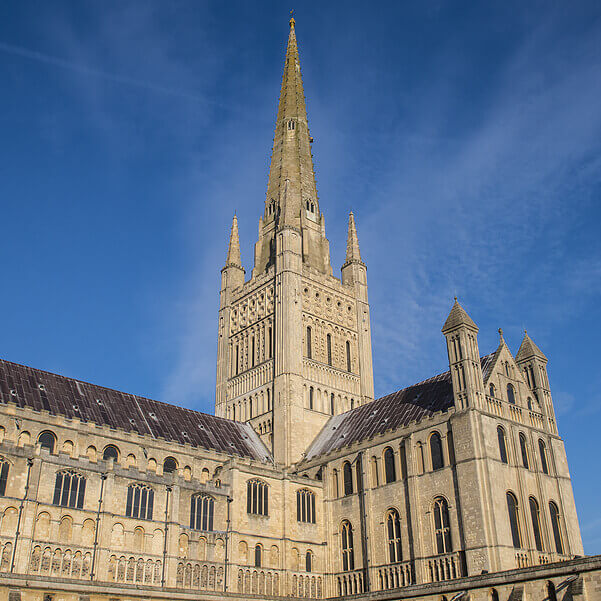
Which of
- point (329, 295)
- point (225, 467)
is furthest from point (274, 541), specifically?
point (329, 295)

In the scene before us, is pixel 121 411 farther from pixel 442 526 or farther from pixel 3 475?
pixel 442 526

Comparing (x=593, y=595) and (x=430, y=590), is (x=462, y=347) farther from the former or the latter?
(x=593, y=595)

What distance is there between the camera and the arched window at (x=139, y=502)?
4753 centimetres

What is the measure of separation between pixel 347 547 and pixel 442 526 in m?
10.4

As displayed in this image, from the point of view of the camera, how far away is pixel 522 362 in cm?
5825

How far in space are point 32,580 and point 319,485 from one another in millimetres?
27233

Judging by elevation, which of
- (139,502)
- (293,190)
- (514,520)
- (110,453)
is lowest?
(514,520)

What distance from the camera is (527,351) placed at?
58.2 metres

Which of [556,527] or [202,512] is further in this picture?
[202,512]

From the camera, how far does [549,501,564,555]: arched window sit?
49.8m

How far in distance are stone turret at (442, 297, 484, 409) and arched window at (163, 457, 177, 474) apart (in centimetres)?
2347

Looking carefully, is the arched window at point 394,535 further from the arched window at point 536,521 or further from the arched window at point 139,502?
the arched window at point 139,502

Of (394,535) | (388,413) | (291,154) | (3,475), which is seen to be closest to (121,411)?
(3,475)

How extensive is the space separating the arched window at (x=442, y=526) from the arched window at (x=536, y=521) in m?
6.35
